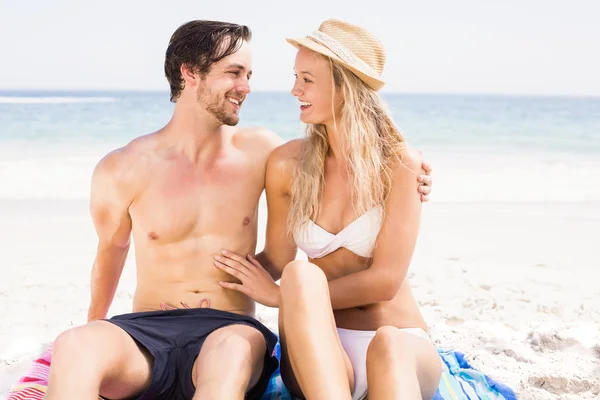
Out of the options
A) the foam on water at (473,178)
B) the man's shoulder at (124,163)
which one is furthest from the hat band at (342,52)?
the foam on water at (473,178)

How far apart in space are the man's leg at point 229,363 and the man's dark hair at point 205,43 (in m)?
1.26

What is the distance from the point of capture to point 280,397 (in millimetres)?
3500

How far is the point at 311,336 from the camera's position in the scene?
2869 mm

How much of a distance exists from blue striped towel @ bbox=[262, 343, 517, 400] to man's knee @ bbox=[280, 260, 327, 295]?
0.70 m

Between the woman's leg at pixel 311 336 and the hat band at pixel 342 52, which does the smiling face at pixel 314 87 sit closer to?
the hat band at pixel 342 52

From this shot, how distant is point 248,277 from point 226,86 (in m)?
0.90

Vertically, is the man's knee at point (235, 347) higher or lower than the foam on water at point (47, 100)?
higher

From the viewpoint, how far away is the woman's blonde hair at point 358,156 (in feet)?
11.7

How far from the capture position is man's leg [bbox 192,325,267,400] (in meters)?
2.83

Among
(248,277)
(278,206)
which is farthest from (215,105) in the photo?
(248,277)

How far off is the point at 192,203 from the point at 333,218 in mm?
670

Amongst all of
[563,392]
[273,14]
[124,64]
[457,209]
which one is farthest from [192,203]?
[124,64]

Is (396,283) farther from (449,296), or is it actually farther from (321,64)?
(449,296)

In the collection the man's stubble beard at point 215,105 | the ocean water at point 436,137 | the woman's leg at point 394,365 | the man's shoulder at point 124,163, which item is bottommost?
the ocean water at point 436,137
